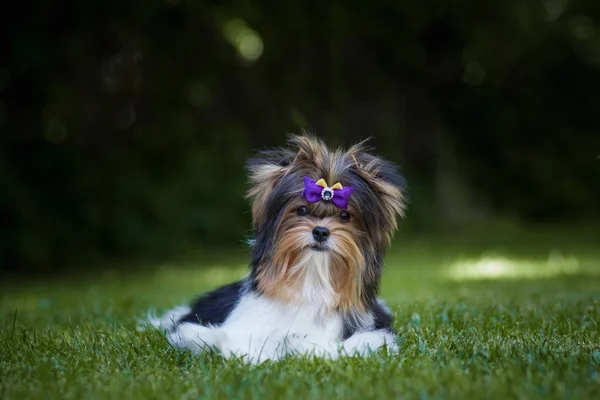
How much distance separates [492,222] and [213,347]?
60.1 ft

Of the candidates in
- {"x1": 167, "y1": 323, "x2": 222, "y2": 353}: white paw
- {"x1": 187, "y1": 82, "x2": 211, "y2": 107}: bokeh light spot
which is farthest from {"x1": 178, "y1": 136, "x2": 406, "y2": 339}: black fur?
{"x1": 187, "y1": 82, "x2": 211, "y2": 107}: bokeh light spot

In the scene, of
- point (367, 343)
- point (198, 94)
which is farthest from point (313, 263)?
point (198, 94)

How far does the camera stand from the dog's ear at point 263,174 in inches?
187

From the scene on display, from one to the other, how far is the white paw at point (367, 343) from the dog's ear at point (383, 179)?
0.75 m

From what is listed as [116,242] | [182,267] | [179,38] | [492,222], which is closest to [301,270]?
[182,267]

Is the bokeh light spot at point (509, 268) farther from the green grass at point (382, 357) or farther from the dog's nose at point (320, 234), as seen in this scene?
the dog's nose at point (320, 234)

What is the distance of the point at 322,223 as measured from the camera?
442 centimetres

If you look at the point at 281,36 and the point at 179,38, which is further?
the point at 281,36

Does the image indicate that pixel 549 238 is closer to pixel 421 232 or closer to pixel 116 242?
pixel 421 232

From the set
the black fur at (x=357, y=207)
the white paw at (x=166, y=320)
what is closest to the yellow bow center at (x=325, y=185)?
the black fur at (x=357, y=207)

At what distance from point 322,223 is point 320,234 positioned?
8 centimetres

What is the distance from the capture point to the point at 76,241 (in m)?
13.7

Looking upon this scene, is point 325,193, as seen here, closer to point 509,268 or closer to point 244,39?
point 509,268

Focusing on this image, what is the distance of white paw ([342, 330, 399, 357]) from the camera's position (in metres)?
4.38
